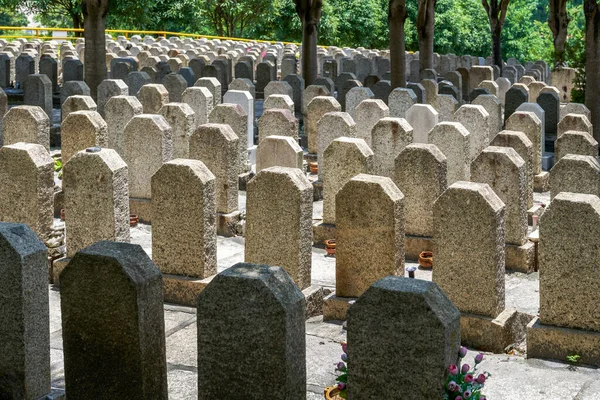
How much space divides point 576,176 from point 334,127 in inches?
128

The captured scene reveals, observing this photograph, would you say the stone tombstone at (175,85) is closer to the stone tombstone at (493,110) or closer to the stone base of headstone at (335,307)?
the stone tombstone at (493,110)

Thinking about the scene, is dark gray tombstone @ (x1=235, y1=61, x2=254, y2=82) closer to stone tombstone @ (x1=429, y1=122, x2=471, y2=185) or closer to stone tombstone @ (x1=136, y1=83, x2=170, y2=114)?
stone tombstone @ (x1=136, y1=83, x2=170, y2=114)

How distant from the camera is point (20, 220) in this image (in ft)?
28.0

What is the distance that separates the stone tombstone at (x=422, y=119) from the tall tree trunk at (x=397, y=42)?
4.72 m

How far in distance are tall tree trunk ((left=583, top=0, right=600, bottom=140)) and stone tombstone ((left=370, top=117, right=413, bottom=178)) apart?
15.7 ft

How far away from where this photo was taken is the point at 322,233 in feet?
32.1

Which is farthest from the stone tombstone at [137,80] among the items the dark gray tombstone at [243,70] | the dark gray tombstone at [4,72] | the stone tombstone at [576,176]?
the stone tombstone at [576,176]

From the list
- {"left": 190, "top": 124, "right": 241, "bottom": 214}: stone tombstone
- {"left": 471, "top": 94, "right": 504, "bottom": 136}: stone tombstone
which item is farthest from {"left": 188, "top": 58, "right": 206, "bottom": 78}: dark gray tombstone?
{"left": 190, "top": 124, "right": 241, "bottom": 214}: stone tombstone

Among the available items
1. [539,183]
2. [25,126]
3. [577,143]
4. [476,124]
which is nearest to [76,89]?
[25,126]

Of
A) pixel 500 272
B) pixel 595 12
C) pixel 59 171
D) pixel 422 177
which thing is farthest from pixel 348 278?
pixel 595 12

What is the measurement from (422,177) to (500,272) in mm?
2264

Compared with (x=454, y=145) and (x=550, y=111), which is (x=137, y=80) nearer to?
(x=550, y=111)

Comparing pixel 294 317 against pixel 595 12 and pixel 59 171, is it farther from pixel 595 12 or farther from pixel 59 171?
pixel 595 12

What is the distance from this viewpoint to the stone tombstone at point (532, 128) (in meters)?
12.2
